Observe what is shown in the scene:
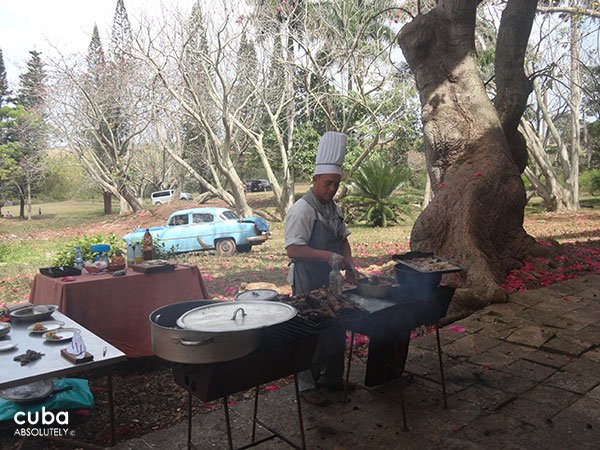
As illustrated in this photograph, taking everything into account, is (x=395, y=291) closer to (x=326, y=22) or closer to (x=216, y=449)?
(x=216, y=449)

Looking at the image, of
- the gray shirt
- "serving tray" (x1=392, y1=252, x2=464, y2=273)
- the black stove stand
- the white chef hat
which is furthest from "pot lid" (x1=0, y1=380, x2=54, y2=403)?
"serving tray" (x1=392, y1=252, x2=464, y2=273)

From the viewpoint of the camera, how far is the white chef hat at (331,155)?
3.61 meters

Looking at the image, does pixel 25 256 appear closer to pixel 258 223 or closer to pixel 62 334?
pixel 258 223

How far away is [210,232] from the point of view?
40.5 feet

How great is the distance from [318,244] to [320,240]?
0.12ft

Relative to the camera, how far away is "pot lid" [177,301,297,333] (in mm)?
2327

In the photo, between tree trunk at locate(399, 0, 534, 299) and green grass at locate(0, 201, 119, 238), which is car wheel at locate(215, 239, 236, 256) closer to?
tree trunk at locate(399, 0, 534, 299)

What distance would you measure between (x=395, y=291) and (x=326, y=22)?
49.7 ft

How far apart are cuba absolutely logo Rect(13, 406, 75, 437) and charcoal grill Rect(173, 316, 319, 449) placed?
1.45 metres

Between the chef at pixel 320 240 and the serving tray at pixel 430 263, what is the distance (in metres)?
0.43

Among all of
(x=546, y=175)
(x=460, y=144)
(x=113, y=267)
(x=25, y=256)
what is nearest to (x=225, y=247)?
(x=25, y=256)

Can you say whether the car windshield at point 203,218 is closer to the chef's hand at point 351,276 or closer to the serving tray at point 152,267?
the serving tray at point 152,267

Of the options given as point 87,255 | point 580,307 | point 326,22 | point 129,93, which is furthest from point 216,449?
point 129,93

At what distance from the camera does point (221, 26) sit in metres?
15.5
